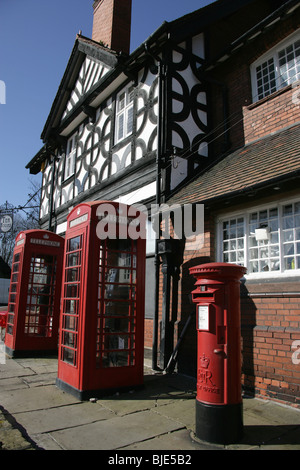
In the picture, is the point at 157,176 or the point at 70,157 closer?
the point at 157,176

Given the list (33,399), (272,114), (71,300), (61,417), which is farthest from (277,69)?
(33,399)

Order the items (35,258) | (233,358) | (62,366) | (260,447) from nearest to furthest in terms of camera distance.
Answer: (260,447), (233,358), (62,366), (35,258)

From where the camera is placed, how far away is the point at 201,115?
27.1ft

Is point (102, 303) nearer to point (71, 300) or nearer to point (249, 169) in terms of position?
point (71, 300)

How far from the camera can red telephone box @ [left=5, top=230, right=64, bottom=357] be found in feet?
25.3

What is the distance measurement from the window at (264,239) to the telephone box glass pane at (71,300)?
250cm

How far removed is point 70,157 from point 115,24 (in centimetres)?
483

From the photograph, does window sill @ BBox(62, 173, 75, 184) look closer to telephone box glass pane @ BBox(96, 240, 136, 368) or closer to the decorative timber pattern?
the decorative timber pattern

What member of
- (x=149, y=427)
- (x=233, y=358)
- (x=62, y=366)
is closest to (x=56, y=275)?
(x=62, y=366)

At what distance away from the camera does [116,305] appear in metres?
5.20

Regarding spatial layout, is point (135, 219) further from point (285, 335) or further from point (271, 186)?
point (285, 335)
